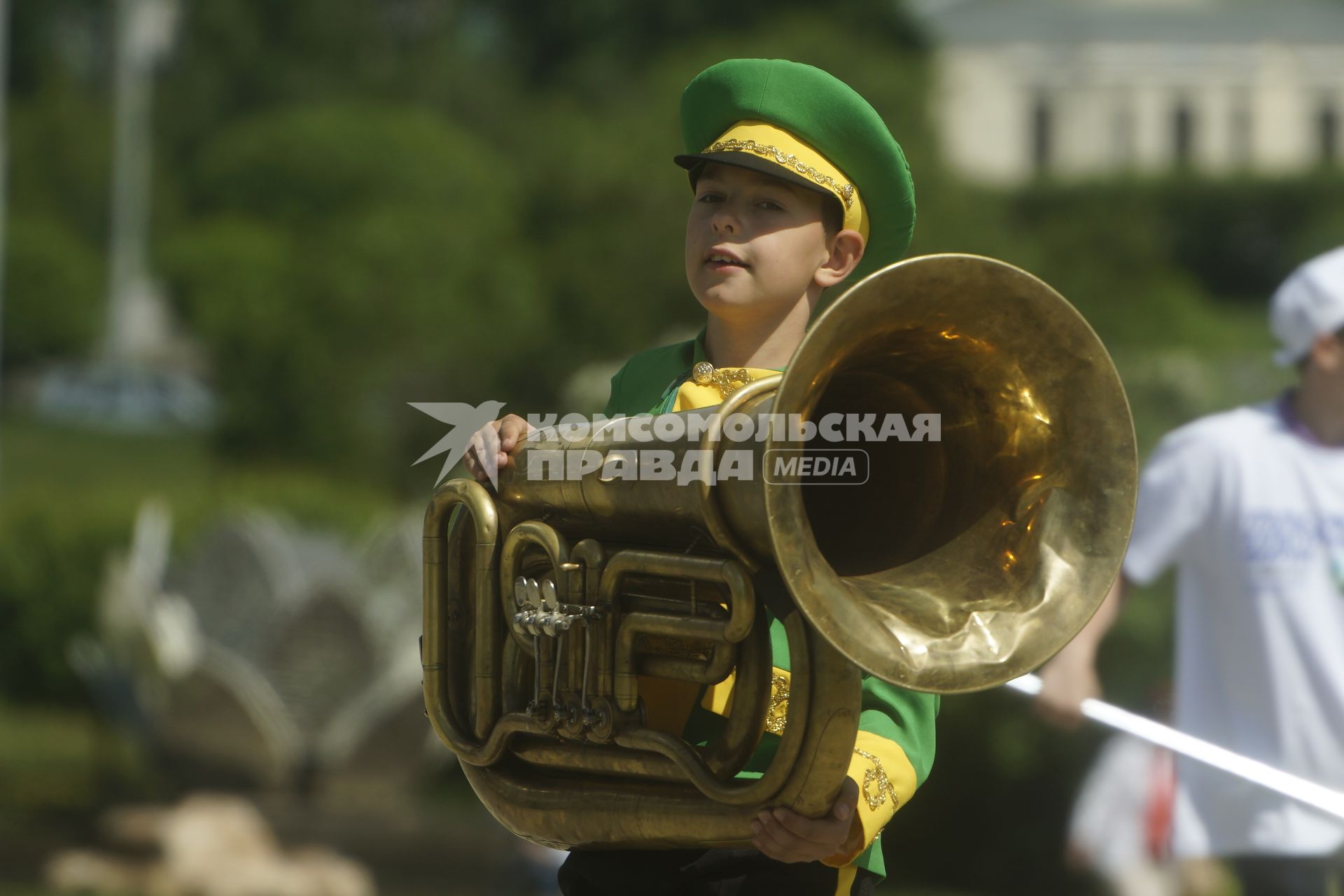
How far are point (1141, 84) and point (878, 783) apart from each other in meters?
51.8

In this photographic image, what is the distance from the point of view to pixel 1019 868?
9250 millimetres

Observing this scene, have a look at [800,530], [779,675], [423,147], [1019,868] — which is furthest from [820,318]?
[423,147]

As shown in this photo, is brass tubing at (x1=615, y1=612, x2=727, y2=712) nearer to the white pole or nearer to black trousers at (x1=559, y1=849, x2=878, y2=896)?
black trousers at (x1=559, y1=849, x2=878, y2=896)

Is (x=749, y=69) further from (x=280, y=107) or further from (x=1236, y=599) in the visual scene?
(x=280, y=107)

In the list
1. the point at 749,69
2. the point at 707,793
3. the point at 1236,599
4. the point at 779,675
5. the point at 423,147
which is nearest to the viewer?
the point at 707,793

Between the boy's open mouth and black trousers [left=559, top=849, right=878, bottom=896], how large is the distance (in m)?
0.74

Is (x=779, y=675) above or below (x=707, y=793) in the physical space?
above

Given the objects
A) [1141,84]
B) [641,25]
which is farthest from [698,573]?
[1141,84]

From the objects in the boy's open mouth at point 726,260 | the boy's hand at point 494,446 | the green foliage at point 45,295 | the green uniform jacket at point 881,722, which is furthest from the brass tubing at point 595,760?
the green foliage at point 45,295

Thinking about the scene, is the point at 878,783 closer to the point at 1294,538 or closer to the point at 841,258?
the point at 841,258

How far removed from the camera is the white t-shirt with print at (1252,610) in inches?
151

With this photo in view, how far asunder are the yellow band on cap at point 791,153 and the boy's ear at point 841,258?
0.05ft

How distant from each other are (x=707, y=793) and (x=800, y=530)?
13.8 inches

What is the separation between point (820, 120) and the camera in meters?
2.46
